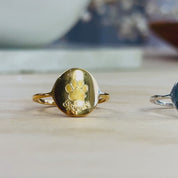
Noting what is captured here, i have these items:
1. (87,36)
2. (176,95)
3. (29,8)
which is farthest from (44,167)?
(87,36)

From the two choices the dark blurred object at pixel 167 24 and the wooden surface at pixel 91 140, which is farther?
the dark blurred object at pixel 167 24

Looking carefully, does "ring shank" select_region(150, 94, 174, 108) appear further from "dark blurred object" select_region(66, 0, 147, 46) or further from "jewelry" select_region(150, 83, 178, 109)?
"dark blurred object" select_region(66, 0, 147, 46)

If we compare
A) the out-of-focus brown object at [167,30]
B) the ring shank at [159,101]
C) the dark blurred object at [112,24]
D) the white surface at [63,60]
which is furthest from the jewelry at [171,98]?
the dark blurred object at [112,24]

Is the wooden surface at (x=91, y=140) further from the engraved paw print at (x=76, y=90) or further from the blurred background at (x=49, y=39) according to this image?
the blurred background at (x=49, y=39)

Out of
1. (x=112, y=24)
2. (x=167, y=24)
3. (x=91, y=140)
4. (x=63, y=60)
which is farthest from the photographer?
(x=112, y=24)

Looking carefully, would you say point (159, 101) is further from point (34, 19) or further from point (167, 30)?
point (167, 30)

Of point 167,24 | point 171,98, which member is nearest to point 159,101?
point 171,98
